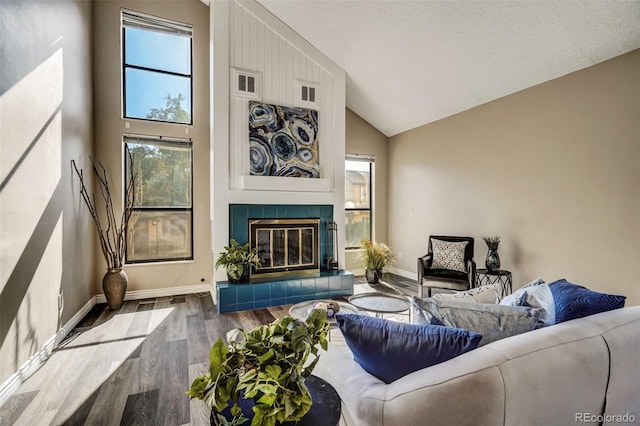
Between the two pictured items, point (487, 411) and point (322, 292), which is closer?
point (487, 411)

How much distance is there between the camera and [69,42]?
122 inches

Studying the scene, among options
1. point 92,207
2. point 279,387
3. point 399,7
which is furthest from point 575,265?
point 92,207

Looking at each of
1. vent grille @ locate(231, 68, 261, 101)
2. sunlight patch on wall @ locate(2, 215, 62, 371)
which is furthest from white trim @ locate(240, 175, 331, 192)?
sunlight patch on wall @ locate(2, 215, 62, 371)

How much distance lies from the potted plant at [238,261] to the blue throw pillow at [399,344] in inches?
107

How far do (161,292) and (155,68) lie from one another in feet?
10.6

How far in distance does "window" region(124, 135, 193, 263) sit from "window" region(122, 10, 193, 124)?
0.43 m

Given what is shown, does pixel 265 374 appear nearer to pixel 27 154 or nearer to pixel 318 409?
pixel 318 409

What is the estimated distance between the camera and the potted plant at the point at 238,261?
3666 mm

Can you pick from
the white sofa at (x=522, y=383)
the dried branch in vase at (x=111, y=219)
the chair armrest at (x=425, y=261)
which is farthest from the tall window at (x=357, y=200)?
the white sofa at (x=522, y=383)

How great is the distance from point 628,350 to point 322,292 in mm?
3252

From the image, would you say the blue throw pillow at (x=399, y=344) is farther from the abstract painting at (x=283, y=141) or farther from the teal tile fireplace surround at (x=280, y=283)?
the abstract painting at (x=283, y=141)

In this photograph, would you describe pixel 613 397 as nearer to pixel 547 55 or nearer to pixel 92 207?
pixel 547 55

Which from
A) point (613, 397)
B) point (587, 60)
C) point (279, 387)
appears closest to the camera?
point (279, 387)

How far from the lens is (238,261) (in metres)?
3.70
